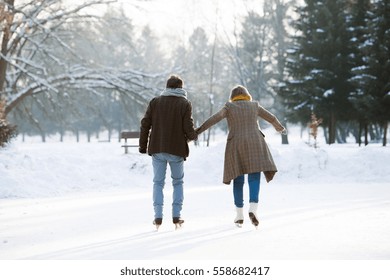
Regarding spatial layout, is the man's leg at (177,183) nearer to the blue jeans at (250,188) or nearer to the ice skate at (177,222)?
the ice skate at (177,222)

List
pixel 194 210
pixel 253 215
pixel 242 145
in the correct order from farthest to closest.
→ pixel 194 210
pixel 242 145
pixel 253 215

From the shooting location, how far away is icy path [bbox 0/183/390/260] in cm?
570

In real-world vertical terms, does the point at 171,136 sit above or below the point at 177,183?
above

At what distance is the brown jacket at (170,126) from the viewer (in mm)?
7086

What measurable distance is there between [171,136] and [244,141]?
98 cm

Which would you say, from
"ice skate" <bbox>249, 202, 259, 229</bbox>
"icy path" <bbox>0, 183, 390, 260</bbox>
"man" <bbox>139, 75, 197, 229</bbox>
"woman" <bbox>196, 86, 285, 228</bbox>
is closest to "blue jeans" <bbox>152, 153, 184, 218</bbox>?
"man" <bbox>139, 75, 197, 229</bbox>

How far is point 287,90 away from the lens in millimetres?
31719

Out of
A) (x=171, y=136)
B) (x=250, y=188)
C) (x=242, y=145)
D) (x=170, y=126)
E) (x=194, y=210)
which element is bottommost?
(x=194, y=210)

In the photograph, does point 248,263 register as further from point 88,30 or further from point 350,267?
point 88,30

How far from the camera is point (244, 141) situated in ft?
24.0

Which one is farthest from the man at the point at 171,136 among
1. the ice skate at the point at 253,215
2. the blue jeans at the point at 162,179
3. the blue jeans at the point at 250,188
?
the ice skate at the point at 253,215

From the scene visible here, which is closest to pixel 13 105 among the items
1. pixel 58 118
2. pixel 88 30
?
pixel 58 118

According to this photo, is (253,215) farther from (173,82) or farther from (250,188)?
(173,82)

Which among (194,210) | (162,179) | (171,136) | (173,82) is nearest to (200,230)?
(162,179)
